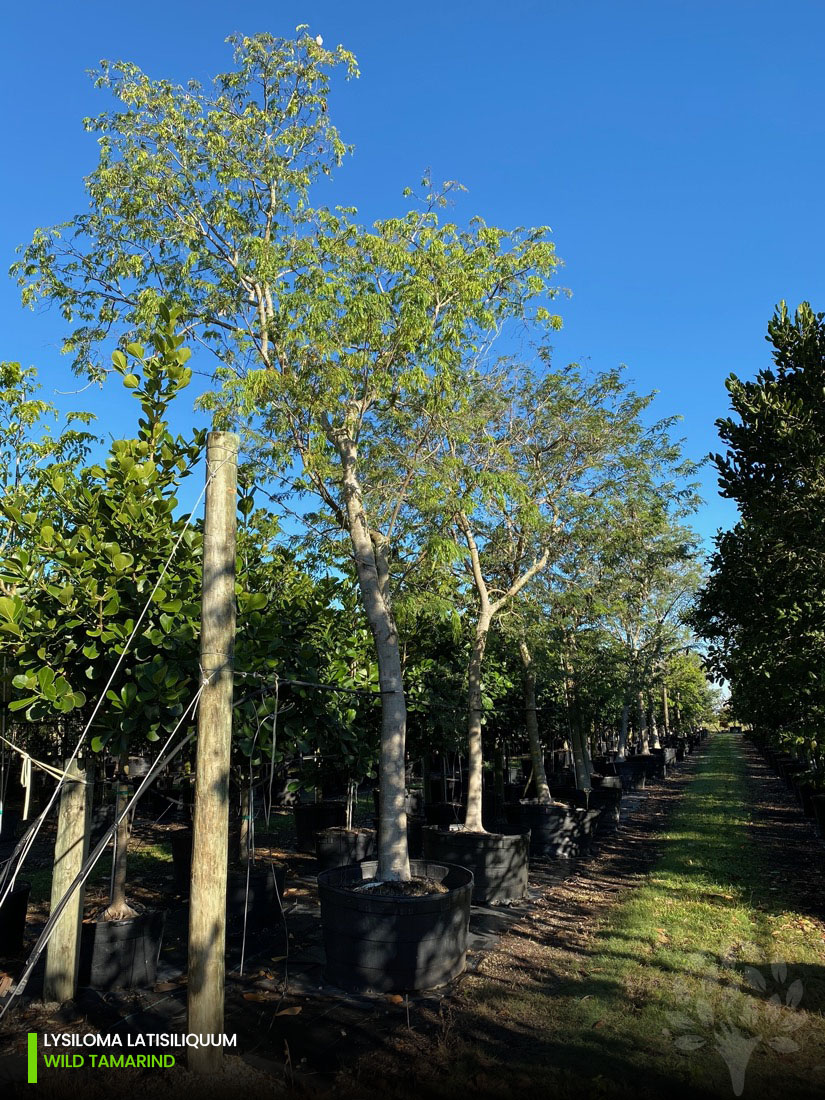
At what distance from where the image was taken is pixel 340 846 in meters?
11.8

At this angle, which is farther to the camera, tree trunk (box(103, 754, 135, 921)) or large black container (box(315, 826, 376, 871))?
large black container (box(315, 826, 376, 871))

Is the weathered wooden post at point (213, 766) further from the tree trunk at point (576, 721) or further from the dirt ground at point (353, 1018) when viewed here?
the tree trunk at point (576, 721)

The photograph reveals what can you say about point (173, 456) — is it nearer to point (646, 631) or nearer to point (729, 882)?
point (729, 882)

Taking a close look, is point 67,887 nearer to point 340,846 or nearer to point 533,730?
point 340,846

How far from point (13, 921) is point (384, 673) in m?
4.30

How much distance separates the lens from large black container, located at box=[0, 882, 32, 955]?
678 centimetres

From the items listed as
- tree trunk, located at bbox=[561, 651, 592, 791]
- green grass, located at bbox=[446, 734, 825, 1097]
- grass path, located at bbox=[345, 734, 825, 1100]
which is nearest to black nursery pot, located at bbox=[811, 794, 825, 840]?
grass path, located at bbox=[345, 734, 825, 1100]

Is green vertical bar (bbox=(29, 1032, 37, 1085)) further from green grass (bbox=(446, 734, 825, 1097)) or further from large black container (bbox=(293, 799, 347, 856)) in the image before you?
large black container (bbox=(293, 799, 347, 856))


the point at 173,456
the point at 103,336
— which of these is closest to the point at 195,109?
the point at 103,336

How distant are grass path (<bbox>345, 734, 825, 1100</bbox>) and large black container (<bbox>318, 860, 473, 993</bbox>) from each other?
37cm

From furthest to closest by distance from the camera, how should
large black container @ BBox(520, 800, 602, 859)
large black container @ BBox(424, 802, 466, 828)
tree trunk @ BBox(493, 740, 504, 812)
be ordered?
1. tree trunk @ BBox(493, 740, 504, 812)
2. large black container @ BBox(424, 802, 466, 828)
3. large black container @ BBox(520, 800, 602, 859)

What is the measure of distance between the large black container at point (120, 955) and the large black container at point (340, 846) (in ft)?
19.1

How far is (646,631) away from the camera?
30625 mm

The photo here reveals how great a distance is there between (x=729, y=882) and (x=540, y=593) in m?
5.47
